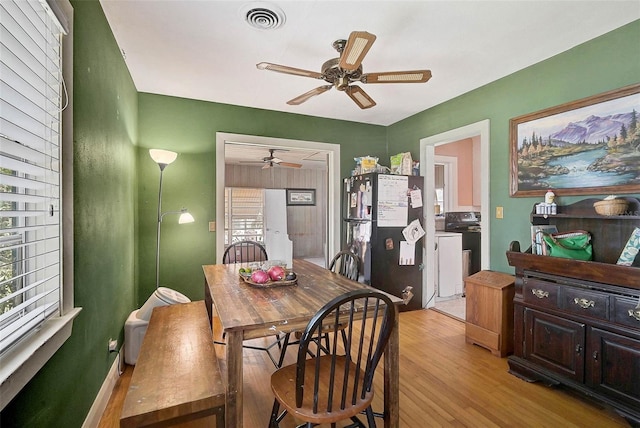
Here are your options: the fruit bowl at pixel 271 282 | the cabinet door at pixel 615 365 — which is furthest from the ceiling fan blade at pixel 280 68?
the cabinet door at pixel 615 365

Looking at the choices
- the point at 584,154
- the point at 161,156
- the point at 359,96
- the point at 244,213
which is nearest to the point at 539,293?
the point at 584,154

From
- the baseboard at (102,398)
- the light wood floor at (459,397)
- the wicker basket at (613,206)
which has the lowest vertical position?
the light wood floor at (459,397)

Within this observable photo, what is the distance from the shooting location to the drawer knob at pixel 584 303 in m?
1.85

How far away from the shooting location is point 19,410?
930 mm

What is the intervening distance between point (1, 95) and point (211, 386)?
1.29 meters

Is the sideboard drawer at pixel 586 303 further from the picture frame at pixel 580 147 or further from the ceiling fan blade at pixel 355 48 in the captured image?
the ceiling fan blade at pixel 355 48

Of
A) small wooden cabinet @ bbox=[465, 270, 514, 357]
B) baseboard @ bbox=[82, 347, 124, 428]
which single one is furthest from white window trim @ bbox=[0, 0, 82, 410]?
small wooden cabinet @ bbox=[465, 270, 514, 357]

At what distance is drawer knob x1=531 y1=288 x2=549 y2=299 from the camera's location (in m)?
2.09

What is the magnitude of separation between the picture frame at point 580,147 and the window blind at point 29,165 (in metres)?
3.16

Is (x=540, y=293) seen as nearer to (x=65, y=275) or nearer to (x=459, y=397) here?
(x=459, y=397)

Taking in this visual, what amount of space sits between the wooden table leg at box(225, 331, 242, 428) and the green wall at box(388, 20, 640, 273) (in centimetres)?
256

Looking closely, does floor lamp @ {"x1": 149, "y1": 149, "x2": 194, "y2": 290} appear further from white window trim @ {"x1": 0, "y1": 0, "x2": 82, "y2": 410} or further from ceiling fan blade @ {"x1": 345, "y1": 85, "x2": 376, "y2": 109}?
ceiling fan blade @ {"x1": 345, "y1": 85, "x2": 376, "y2": 109}

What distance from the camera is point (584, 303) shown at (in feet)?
6.18

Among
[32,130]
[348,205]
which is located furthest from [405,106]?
[32,130]
